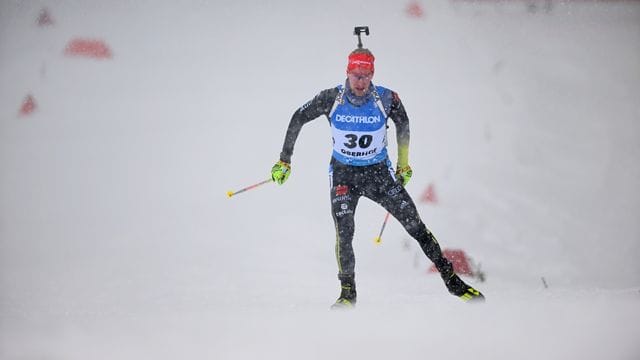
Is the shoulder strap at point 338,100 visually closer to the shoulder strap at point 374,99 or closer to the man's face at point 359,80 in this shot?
the shoulder strap at point 374,99

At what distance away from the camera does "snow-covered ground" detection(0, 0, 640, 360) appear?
23.0 ft

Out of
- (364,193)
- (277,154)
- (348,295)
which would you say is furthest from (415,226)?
(277,154)

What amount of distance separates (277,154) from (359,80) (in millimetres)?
5516

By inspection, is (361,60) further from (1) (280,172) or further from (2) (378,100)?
(1) (280,172)

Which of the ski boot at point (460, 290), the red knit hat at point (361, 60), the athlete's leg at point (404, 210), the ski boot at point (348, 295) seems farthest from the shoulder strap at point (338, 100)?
the ski boot at point (460, 290)

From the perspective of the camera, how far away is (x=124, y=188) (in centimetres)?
896

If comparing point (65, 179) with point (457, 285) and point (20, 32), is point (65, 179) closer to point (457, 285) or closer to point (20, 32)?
point (20, 32)

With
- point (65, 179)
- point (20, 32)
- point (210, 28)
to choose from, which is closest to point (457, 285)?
point (65, 179)

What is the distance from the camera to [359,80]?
4141 millimetres

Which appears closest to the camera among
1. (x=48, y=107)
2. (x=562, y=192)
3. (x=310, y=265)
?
(x=310, y=265)

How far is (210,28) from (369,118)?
7445 mm

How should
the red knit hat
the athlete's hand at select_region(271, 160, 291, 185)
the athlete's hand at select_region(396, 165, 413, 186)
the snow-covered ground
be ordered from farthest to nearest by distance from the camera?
the snow-covered ground → the athlete's hand at select_region(396, 165, 413, 186) → the athlete's hand at select_region(271, 160, 291, 185) → the red knit hat

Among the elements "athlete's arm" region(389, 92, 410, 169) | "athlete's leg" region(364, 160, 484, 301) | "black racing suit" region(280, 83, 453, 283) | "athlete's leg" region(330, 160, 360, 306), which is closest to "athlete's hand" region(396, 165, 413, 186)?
"athlete's arm" region(389, 92, 410, 169)

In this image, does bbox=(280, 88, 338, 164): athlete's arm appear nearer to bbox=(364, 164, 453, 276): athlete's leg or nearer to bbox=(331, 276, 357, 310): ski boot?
bbox=(364, 164, 453, 276): athlete's leg
